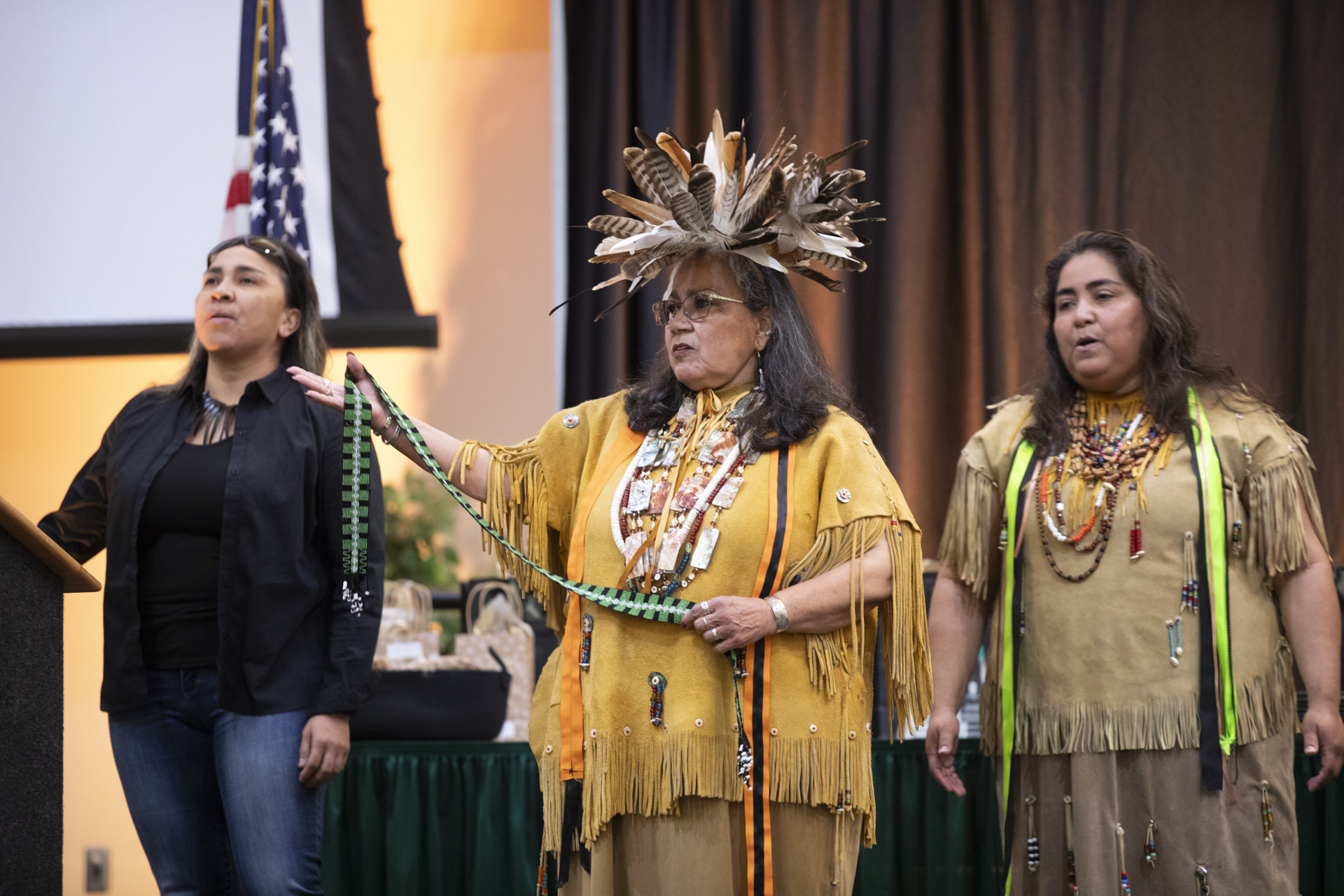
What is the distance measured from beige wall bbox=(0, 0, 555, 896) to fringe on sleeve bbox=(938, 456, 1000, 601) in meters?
2.08

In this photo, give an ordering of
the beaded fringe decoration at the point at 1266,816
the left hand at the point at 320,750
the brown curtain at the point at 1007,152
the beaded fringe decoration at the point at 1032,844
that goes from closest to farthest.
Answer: the left hand at the point at 320,750
the beaded fringe decoration at the point at 1266,816
the beaded fringe decoration at the point at 1032,844
the brown curtain at the point at 1007,152

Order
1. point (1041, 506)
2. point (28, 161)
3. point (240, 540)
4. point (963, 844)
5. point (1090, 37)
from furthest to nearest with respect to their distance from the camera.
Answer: point (28, 161)
point (1090, 37)
point (963, 844)
point (1041, 506)
point (240, 540)

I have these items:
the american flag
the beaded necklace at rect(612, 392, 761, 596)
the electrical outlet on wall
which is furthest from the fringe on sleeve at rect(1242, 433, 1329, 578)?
the electrical outlet on wall

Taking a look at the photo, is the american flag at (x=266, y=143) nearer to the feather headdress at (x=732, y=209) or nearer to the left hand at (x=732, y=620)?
the feather headdress at (x=732, y=209)

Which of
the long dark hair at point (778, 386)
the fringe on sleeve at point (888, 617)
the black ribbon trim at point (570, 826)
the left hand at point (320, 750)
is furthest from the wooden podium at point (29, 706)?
the fringe on sleeve at point (888, 617)

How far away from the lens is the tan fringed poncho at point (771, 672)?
1901 mm

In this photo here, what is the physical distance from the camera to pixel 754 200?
203 cm

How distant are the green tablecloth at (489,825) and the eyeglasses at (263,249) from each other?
131 centimetres

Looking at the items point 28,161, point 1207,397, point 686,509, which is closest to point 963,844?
point 1207,397

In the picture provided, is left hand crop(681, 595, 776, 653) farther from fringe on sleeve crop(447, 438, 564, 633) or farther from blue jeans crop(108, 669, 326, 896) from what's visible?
blue jeans crop(108, 669, 326, 896)

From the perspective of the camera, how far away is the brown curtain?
384 centimetres

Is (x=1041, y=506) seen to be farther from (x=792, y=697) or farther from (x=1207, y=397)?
(x=792, y=697)

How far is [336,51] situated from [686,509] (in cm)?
283

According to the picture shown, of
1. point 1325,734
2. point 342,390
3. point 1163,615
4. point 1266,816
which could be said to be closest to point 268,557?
point 342,390
